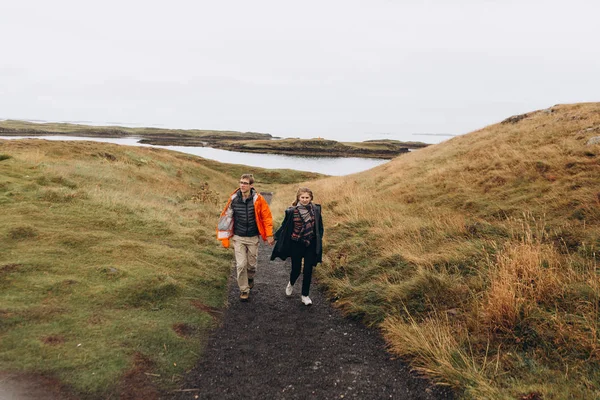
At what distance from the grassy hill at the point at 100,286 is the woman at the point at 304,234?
6.40 ft

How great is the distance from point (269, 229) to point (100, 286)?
3714mm

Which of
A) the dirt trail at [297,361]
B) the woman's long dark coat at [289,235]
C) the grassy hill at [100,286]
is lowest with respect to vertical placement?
the dirt trail at [297,361]

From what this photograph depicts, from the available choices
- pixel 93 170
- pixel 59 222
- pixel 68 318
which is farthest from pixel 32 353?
pixel 93 170

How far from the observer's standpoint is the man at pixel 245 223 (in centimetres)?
788

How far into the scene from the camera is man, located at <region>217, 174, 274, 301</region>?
25.9 ft

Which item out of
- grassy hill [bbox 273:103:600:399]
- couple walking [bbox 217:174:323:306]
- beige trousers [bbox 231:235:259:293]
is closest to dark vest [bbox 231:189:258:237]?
couple walking [bbox 217:174:323:306]

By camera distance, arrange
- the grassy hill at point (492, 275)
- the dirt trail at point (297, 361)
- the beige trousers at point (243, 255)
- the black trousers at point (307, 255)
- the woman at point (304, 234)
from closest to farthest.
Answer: the grassy hill at point (492, 275) < the dirt trail at point (297, 361) < the woman at point (304, 234) < the black trousers at point (307, 255) < the beige trousers at point (243, 255)

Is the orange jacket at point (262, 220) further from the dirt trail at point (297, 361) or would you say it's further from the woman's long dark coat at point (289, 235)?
the dirt trail at point (297, 361)

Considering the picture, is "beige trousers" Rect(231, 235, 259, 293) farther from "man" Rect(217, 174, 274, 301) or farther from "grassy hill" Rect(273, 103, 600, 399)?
"grassy hill" Rect(273, 103, 600, 399)

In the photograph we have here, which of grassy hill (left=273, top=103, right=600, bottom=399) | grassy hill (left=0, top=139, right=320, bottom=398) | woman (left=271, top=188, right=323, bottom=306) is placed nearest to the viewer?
grassy hill (left=273, top=103, right=600, bottom=399)

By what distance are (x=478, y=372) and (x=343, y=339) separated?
232cm

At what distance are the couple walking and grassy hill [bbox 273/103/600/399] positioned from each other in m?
1.25

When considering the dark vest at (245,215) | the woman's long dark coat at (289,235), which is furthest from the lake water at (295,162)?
the dark vest at (245,215)

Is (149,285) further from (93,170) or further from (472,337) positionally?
(93,170)
